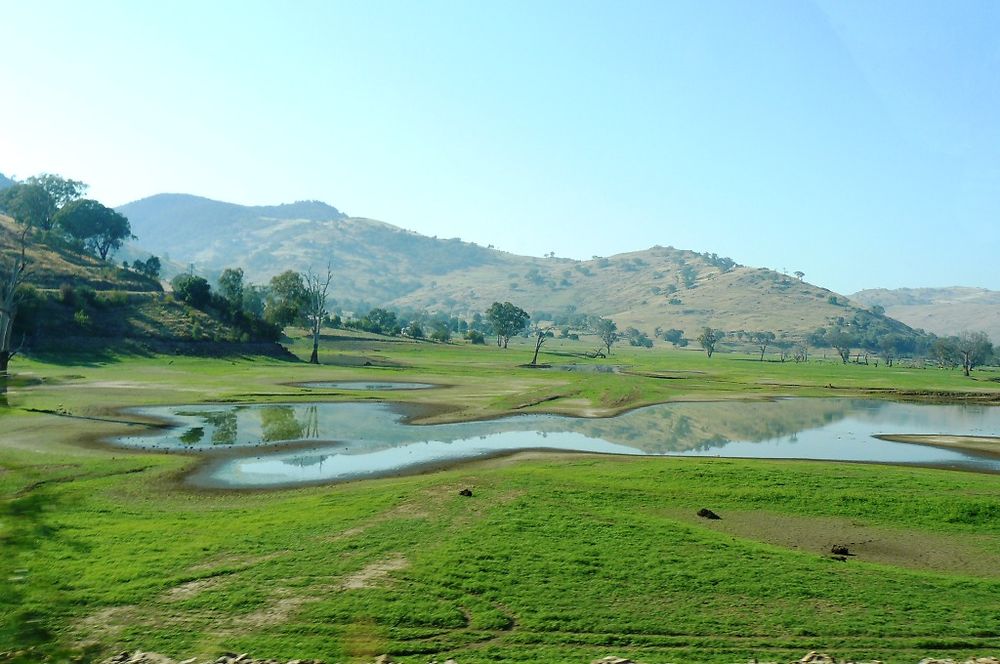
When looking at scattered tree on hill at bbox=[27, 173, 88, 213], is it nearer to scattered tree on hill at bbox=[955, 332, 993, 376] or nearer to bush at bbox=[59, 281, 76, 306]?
bush at bbox=[59, 281, 76, 306]

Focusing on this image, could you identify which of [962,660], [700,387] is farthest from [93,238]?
[962,660]

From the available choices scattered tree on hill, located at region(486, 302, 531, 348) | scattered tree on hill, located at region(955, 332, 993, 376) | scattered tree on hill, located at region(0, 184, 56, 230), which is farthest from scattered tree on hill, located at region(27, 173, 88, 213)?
scattered tree on hill, located at region(955, 332, 993, 376)

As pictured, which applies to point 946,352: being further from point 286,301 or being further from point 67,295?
point 67,295

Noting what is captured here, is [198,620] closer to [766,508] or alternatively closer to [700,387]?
[766,508]

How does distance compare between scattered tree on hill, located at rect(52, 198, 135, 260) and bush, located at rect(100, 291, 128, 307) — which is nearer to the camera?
bush, located at rect(100, 291, 128, 307)

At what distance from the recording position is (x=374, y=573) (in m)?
18.2

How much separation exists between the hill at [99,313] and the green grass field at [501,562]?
5876 centimetres

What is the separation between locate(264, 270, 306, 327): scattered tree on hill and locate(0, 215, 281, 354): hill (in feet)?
44.6

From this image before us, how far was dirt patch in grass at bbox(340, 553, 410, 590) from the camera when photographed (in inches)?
685

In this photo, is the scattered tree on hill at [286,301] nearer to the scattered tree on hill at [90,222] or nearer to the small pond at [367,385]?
the scattered tree on hill at [90,222]

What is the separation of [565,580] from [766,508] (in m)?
13.3

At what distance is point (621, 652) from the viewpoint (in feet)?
47.9

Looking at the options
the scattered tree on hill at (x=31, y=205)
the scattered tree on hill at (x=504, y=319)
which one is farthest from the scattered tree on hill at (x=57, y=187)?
the scattered tree on hill at (x=504, y=319)

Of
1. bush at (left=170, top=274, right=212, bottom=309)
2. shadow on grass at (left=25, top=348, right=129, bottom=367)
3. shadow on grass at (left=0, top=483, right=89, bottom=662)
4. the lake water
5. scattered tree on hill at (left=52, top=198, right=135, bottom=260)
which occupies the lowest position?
the lake water
